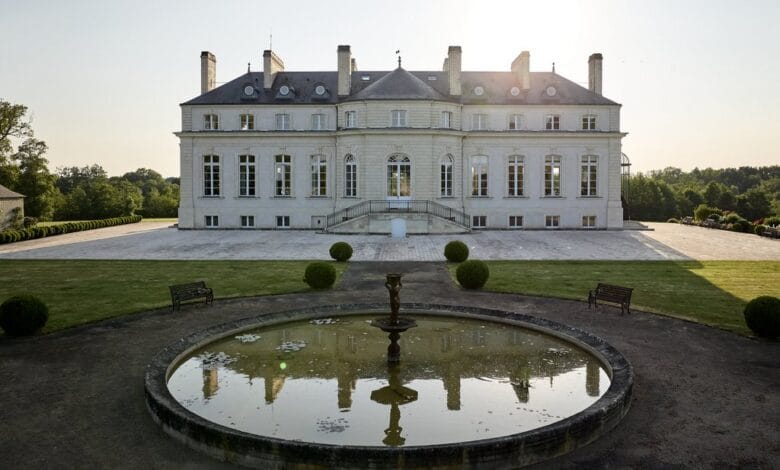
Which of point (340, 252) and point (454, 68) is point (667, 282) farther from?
point (454, 68)

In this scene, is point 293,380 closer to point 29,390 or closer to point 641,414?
point 29,390

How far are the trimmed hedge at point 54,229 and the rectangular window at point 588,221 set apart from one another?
36.8 meters

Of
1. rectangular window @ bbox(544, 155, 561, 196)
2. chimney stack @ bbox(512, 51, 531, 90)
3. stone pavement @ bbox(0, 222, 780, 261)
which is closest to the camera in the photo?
stone pavement @ bbox(0, 222, 780, 261)

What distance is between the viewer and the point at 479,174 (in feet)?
136

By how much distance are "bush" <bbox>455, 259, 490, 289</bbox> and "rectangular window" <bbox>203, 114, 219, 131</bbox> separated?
2836 cm

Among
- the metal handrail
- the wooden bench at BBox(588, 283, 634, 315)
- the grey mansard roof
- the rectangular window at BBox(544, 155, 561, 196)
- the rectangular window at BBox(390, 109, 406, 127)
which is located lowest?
the wooden bench at BBox(588, 283, 634, 315)

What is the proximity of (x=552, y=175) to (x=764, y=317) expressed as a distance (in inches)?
1172

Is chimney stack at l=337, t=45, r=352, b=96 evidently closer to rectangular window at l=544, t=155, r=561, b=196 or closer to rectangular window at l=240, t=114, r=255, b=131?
rectangular window at l=240, t=114, r=255, b=131

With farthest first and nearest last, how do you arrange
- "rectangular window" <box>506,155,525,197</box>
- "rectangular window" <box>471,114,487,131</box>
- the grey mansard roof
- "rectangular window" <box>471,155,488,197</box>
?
"rectangular window" <box>506,155,525,197</box>
"rectangular window" <box>471,114,487,131</box>
"rectangular window" <box>471,155,488,197</box>
the grey mansard roof

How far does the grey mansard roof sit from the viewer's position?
40.1m

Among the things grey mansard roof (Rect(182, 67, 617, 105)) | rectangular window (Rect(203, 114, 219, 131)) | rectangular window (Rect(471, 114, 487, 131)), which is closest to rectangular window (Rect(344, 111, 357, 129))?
grey mansard roof (Rect(182, 67, 617, 105))

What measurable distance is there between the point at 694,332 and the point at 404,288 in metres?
8.67

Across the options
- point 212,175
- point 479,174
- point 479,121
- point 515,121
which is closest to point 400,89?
point 479,121

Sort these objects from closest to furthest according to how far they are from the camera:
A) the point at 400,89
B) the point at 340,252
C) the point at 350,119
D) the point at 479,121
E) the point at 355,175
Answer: the point at 340,252 → the point at 400,89 → the point at 350,119 → the point at 355,175 → the point at 479,121
